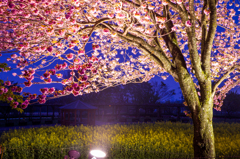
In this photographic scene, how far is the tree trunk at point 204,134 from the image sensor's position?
470 centimetres

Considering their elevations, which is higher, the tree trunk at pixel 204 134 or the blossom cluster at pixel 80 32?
the blossom cluster at pixel 80 32

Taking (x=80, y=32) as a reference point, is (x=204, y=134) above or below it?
below

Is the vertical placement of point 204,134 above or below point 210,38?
below

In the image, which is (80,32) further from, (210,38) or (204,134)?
(204,134)

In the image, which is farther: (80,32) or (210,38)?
(210,38)

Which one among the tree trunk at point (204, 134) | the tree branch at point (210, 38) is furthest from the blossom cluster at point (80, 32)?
the tree trunk at point (204, 134)

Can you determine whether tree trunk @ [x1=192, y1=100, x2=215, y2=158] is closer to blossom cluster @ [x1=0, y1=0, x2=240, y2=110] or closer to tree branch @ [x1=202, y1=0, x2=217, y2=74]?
tree branch @ [x1=202, y1=0, x2=217, y2=74]

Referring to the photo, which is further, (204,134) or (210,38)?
(210,38)

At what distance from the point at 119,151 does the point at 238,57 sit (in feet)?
22.8

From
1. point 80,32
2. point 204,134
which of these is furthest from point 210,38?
point 80,32

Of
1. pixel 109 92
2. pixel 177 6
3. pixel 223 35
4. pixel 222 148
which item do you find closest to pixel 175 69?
pixel 177 6

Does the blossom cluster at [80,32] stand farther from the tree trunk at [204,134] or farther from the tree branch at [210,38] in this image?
the tree trunk at [204,134]

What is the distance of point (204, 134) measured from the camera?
4.72m

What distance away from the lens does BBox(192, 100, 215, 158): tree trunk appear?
4.70 metres
